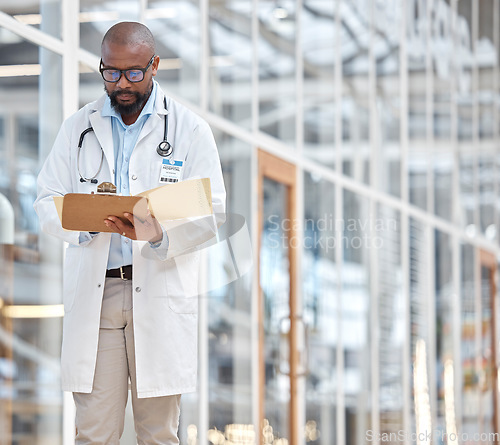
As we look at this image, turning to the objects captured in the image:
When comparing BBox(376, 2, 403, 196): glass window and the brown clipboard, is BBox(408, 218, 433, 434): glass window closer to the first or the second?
BBox(376, 2, 403, 196): glass window

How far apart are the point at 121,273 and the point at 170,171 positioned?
0.90 feet

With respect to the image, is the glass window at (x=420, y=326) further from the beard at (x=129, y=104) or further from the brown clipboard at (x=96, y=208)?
the brown clipboard at (x=96, y=208)

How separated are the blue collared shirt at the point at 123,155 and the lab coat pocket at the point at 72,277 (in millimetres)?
76

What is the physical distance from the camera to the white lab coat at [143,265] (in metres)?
2.20

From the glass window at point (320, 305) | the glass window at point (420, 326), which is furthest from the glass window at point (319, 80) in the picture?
the glass window at point (420, 326)

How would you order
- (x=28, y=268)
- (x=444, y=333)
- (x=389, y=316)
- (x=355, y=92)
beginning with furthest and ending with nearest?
(x=444, y=333) < (x=389, y=316) < (x=355, y=92) < (x=28, y=268)

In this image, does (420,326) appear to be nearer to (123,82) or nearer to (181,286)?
(181,286)

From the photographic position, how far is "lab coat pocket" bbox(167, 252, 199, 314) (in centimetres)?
225

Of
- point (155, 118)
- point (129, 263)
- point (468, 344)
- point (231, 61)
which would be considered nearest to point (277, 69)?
point (231, 61)

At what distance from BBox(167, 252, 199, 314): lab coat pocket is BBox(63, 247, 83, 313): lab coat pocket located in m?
0.22

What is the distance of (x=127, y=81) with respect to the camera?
86.4 inches

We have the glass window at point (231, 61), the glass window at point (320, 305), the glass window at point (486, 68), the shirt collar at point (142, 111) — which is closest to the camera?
the shirt collar at point (142, 111)

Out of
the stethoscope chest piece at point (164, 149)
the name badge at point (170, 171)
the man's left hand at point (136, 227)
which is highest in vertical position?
the stethoscope chest piece at point (164, 149)

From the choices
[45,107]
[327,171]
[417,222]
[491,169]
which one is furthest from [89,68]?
[491,169]
